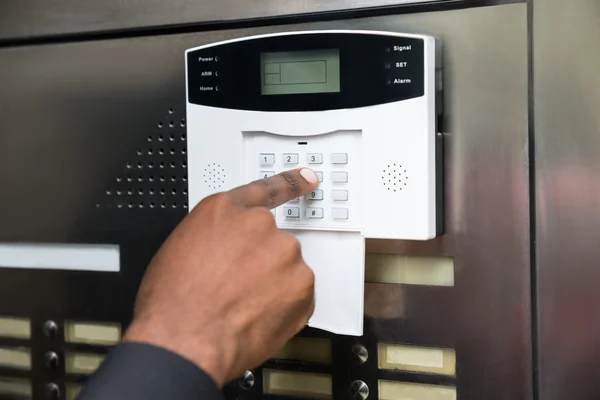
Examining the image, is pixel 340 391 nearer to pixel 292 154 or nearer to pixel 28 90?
pixel 292 154

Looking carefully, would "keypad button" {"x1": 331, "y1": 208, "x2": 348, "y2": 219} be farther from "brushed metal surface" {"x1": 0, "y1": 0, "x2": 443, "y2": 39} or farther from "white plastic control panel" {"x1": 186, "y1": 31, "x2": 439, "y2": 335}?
"brushed metal surface" {"x1": 0, "y1": 0, "x2": 443, "y2": 39}

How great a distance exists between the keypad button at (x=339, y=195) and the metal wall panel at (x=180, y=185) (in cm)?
7

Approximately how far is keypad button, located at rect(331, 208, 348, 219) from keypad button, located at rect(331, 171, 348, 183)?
0.03 metres

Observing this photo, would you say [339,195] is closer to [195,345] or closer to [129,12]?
[195,345]

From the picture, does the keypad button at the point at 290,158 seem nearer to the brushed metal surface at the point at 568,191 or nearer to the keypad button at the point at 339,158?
the keypad button at the point at 339,158

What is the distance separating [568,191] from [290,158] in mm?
243

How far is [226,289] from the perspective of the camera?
20.8 inches

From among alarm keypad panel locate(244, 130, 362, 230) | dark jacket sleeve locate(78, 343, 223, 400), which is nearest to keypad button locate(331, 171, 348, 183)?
alarm keypad panel locate(244, 130, 362, 230)

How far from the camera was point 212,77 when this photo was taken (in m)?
0.66

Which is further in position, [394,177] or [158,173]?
[158,173]

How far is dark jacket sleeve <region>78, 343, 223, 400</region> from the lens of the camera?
489mm

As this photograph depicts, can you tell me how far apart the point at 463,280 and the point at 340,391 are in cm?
16

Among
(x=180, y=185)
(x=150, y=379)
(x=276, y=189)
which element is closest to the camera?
(x=150, y=379)

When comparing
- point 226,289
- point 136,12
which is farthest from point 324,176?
point 136,12
